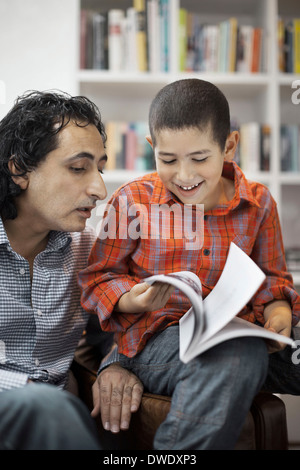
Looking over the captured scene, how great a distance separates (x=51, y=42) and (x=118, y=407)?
209cm

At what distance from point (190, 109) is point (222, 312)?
1.68 feet

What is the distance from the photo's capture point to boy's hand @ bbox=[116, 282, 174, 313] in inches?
40.7

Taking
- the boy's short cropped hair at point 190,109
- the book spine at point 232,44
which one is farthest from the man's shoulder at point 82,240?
the book spine at point 232,44

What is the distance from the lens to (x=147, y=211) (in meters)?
1.28

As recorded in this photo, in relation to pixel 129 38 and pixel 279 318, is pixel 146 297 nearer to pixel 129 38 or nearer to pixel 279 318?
pixel 279 318

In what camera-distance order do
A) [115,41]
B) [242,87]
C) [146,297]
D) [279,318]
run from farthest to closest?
[242,87] < [115,41] < [279,318] < [146,297]

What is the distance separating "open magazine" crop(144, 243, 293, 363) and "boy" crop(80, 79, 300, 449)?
7 centimetres

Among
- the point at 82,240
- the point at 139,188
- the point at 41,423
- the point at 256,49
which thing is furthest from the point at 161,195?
the point at 256,49

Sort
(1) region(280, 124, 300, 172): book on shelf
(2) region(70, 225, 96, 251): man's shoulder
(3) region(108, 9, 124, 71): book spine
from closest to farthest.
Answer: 1. (2) region(70, 225, 96, 251): man's shoulder
2. (3) region(108, 9, 124, 71): book spine
3. (1) region(280, 124, 300, 172): book on shelf

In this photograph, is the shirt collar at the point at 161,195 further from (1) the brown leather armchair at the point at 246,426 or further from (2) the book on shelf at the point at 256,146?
(2) the book on shelf at the point at 256,146

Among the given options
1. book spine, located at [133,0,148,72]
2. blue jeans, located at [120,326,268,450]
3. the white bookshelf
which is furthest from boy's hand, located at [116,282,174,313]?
book spine, located at [133,0,148,72]

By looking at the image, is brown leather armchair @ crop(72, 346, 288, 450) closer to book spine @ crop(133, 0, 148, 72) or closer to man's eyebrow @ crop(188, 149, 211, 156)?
man's eyebrow @ crop(188, 149, 211, 156)

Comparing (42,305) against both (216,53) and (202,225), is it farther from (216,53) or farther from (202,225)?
(216,53)

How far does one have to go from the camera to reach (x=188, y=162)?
1180mm
